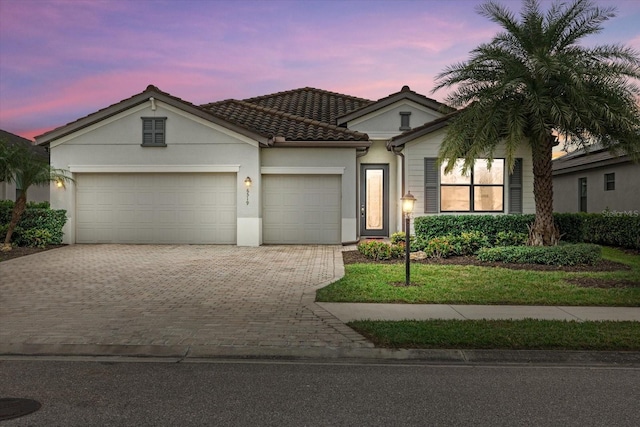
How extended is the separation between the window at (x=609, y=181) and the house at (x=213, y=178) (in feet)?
28.9

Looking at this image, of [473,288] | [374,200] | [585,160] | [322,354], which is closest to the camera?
[322,354]

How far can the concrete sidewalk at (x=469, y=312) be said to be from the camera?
6898mm

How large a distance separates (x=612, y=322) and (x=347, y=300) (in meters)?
3.96

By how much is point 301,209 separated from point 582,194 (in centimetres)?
1599

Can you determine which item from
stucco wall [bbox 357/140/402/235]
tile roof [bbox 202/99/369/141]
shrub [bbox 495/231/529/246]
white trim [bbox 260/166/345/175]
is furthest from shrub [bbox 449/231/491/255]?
tile roof [bbox 202/99/369/141]

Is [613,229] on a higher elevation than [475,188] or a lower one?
lower

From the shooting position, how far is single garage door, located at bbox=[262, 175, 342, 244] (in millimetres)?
→ 17047

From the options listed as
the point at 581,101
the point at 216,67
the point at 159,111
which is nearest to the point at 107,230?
the point at 159,111

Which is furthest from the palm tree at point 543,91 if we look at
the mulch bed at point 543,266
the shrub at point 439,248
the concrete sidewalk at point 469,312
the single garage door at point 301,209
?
the concrete sidewalk at point 469,312

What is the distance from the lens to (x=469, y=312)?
23.7ft

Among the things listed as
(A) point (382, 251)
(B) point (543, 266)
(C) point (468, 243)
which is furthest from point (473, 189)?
(A) point (382, 251)

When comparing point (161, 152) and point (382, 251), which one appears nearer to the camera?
point (382, 251)

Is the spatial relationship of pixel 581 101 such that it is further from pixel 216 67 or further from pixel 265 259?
pixel 216 67

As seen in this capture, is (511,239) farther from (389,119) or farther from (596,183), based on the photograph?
(596,183)
